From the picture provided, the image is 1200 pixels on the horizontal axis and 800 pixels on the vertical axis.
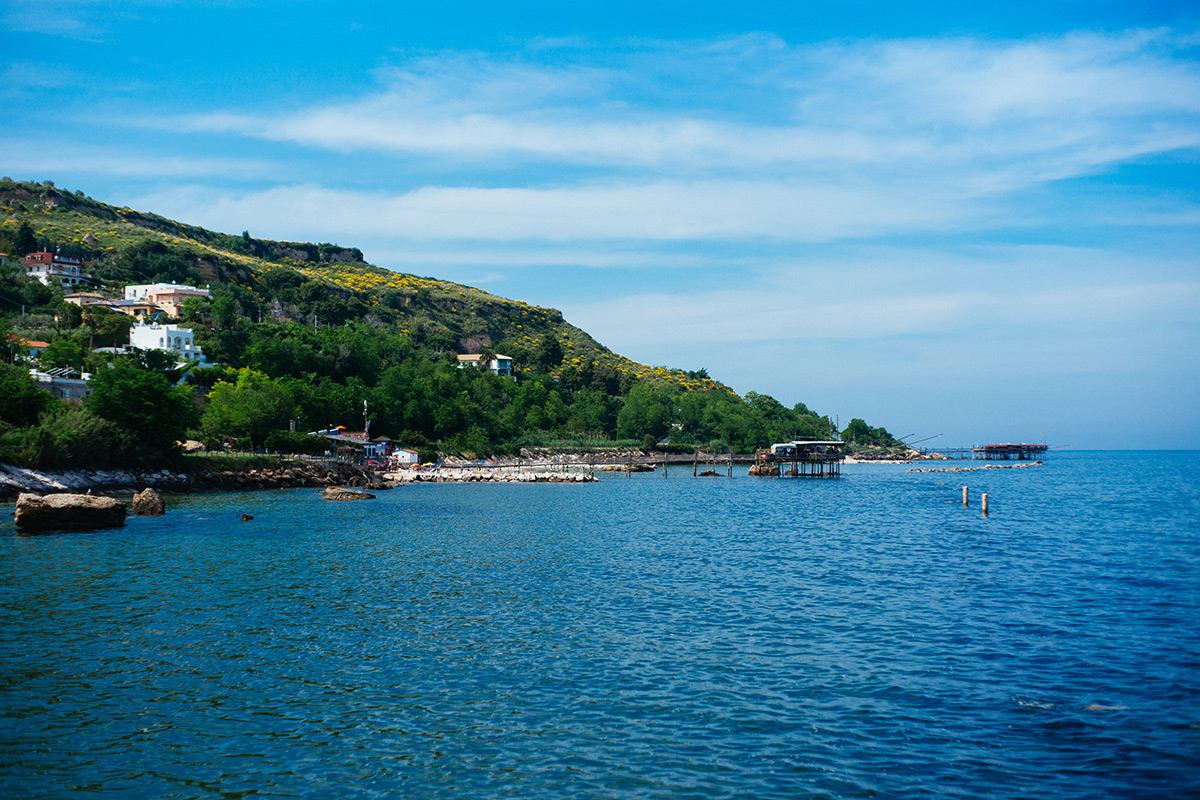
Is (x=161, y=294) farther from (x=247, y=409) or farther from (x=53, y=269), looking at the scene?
(x=247, y=409)

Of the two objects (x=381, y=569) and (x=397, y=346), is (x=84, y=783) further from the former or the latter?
(x=397, y=346)

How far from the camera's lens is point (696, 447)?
Result: 159625 mm

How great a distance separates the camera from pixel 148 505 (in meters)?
42.9

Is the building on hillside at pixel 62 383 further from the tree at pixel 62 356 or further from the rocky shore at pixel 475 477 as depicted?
the rocky shore at pixel 475 477

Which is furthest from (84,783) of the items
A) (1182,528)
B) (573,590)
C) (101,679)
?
(1182,528)

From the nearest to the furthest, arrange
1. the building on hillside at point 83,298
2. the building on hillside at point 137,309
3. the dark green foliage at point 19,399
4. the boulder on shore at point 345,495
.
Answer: the dark green foliage at point 19,399 < the boulder on shore at point 345,495 < the building on hillside at point 83,298 < the building on hillside at point 137,309

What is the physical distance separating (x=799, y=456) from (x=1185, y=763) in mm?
105621

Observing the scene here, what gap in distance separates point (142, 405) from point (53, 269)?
79824mm

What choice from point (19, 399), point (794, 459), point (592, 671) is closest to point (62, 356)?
point (19, 399)

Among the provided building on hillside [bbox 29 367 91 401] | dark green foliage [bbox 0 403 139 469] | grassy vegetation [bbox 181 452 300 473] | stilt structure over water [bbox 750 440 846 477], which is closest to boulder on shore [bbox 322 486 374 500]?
grassy vegetation [bbox 181 452 300 473]

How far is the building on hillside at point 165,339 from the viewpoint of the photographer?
310 feet

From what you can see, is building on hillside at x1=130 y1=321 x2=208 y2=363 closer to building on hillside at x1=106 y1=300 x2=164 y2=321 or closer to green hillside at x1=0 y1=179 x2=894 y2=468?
green hillside at x1=0 y1=179 x2=894 y2=468

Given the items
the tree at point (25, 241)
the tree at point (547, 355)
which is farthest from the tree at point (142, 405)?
the tree at point (547, 355)

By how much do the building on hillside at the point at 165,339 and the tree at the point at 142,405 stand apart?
3584cm
